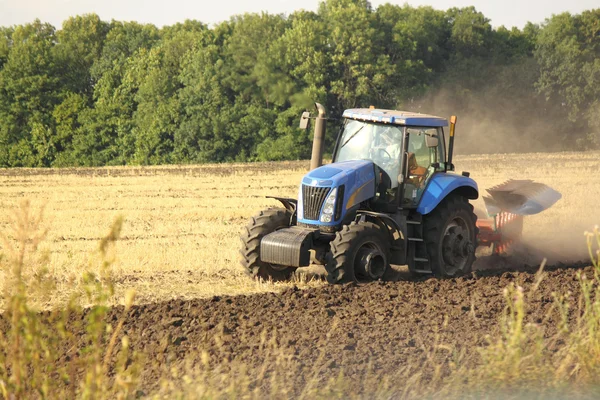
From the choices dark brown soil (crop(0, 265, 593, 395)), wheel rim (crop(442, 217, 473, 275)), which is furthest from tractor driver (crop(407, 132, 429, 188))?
dark brown soil (crop(0, 265, 593, 395))

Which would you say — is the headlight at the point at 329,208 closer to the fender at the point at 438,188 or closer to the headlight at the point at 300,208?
the headlight at the point at 300,208

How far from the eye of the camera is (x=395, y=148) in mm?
11133

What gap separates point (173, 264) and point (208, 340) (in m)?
5.70

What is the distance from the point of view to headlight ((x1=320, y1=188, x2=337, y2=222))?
10.8 meters

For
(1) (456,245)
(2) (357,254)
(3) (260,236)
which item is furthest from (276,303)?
(1) (456,245)

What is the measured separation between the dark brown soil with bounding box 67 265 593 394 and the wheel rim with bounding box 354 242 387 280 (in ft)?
0.96

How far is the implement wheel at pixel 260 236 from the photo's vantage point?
11.1 m

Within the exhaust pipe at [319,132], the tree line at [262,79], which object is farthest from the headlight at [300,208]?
the tree line at [262,79]

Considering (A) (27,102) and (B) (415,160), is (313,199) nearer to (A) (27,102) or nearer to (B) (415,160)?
(B) (415,160)

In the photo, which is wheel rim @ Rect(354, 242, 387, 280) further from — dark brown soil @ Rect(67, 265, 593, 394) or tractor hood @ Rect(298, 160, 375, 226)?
tractor hood @ Rect(298, 160, 375, 226)

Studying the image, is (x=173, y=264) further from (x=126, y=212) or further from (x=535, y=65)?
(x=535, y=65)

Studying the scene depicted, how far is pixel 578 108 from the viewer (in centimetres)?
5462

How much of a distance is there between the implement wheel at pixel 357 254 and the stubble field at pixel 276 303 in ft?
1.12

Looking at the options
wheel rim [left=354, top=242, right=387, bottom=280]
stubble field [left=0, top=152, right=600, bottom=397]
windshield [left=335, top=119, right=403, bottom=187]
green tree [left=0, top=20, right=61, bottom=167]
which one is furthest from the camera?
green tree [left=0, top=20, right=61, bottom=167]
